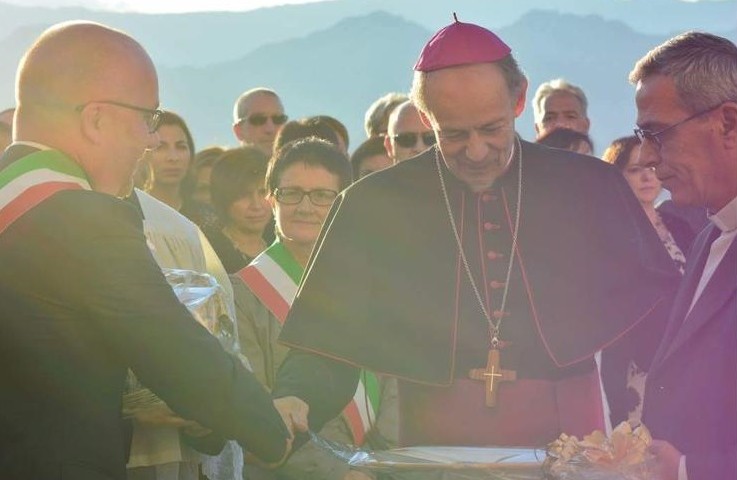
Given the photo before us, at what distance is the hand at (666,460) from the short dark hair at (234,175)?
129 inches

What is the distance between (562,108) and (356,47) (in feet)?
13.4

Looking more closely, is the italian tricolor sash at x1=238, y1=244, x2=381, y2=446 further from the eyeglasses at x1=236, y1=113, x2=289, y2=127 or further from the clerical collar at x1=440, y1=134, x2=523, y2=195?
the eyeglasses at x1=236, y1=113, x2=289, y2=127

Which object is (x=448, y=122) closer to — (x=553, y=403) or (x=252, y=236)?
(x=553, y=403)

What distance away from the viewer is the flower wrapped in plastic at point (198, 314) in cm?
356

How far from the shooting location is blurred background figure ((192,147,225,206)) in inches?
285

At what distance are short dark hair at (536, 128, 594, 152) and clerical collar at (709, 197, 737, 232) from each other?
2.82 m

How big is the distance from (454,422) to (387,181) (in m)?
0.77

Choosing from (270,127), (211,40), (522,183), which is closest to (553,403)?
(522,183)

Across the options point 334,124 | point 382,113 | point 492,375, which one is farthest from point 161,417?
point 382,113

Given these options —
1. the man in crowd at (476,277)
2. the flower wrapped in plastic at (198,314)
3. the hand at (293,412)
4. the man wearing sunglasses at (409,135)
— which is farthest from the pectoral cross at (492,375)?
the man wearing sunglasses at (409,135)

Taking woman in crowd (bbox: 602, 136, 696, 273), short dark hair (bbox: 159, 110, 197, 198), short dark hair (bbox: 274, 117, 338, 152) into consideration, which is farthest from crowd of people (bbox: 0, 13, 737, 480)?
short dark hair (bbox: 159, 110, 197, 198)

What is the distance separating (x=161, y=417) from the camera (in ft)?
12.1

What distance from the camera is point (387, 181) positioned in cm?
425

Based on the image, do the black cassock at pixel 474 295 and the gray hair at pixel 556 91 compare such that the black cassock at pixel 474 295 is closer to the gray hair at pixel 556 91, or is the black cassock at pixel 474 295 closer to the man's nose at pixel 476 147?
the man's nose at pixel 476 147
